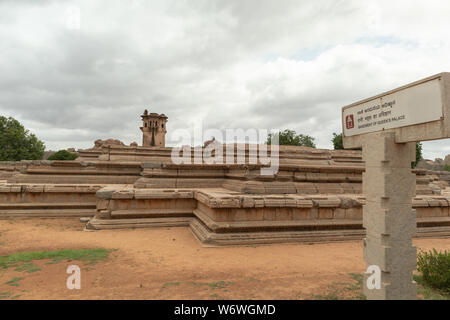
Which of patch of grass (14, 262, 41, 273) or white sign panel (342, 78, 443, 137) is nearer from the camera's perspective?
white sign panel (342, 78, 443, 137)

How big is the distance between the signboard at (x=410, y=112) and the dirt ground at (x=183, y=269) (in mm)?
2186

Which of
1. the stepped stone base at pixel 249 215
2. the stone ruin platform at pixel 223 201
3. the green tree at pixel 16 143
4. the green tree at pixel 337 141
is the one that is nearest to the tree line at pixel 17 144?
the green tree at pixel 16 143

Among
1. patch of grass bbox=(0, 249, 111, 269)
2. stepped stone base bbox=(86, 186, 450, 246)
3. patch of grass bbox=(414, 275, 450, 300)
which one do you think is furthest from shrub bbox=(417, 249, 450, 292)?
patch of grass bbox=(0, 249, 111, 269)

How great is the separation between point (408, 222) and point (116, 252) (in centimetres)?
493

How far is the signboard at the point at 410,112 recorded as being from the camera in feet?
8.05

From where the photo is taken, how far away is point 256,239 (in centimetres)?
589

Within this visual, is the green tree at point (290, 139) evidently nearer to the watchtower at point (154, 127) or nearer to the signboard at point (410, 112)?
the watchtower at point (154, 127)

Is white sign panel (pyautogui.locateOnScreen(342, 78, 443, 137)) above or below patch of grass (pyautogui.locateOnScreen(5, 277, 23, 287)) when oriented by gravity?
above

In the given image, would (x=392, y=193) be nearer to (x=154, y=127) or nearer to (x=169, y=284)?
(x=169, y=284)

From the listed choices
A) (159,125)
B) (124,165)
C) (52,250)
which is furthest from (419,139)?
(159,125)

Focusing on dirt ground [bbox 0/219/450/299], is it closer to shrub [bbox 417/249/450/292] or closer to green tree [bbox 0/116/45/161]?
shrub [bbox 417/249/450/292]

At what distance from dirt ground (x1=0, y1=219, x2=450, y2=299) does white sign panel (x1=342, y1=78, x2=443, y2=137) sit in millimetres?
2222

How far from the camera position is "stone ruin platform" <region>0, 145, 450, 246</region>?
20.0ft
